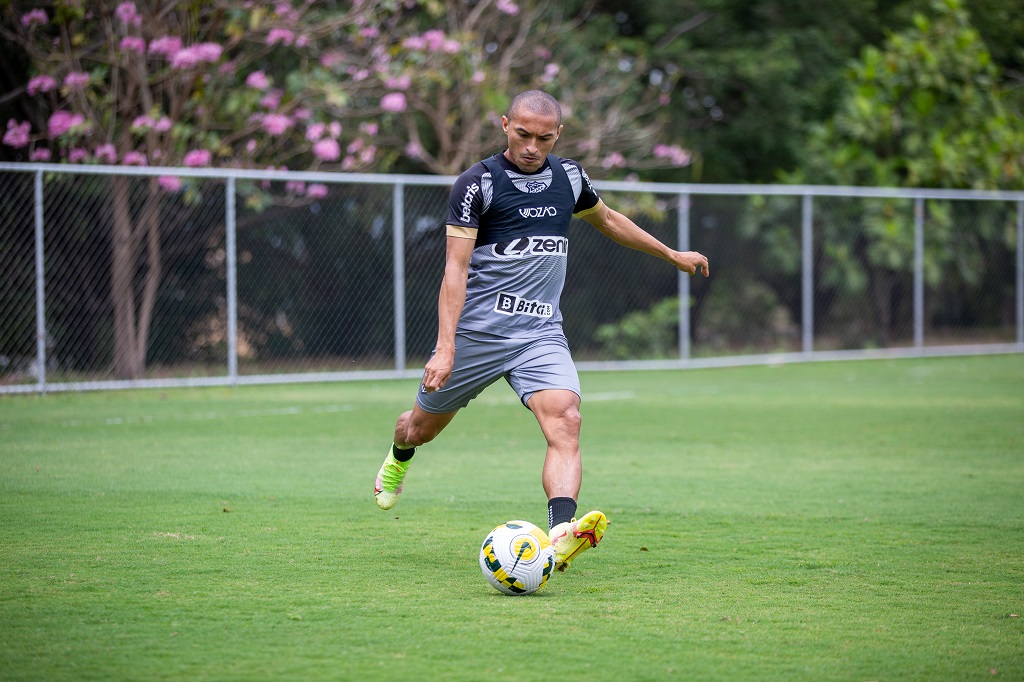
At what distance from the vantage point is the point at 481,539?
6199mm

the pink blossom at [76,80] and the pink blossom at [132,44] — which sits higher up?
the pink blossom at [132,44]

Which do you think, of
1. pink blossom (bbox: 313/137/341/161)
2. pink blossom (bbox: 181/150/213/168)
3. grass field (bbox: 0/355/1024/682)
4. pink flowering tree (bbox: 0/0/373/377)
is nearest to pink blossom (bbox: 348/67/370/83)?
pink flowering tree (bbox: 0/0/373/377)

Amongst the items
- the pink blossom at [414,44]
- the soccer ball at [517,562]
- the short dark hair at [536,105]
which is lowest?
the soccer ball at [517,562]

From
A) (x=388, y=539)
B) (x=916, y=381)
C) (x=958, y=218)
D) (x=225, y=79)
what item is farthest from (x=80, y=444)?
(x=958, y=218)

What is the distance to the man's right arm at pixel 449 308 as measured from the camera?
543 cm

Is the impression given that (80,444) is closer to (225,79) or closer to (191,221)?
(191,221)

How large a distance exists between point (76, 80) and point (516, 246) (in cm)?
1057

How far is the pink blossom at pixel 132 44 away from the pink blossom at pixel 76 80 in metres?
0.57

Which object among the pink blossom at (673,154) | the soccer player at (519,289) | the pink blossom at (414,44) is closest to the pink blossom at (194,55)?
the pink blossom at (414,44)

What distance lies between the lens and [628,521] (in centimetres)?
672

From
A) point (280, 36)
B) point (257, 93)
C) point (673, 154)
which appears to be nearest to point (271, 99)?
point (257, 93)

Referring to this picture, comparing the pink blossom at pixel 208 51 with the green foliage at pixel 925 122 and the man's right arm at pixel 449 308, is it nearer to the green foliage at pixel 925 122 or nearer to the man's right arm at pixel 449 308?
the man's right arm at pixel 449 308

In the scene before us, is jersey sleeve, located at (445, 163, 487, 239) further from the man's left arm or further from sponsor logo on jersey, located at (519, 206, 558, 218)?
the man's left arm

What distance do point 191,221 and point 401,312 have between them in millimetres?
2780
